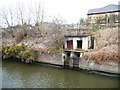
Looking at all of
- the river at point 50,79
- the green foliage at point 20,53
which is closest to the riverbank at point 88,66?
the river at point 50,79

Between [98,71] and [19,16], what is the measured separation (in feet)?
73.8

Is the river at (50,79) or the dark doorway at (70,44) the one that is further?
the dark doorway at (70,44)

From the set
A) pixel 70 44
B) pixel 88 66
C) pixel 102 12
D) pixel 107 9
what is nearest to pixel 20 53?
pixel 70 44

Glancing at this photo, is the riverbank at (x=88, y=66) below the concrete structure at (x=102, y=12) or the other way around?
below

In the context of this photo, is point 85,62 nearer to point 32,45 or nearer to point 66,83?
point 66,83

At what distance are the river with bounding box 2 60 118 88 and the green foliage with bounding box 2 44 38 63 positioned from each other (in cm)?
290

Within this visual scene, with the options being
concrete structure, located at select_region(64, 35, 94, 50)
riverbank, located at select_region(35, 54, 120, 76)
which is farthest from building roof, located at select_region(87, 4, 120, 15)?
riverbank, located at select_region(35, 54, 120, 76)

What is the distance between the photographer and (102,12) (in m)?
35.8

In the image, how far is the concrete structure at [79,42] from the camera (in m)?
26.3

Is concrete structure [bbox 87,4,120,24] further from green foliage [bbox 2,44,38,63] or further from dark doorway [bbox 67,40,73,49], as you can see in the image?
green foliage [bbox 2,44,38,63]

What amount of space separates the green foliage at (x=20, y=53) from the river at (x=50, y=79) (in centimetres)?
290

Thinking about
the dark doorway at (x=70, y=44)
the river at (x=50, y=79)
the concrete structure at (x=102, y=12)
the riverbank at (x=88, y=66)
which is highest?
the concrete structure at (x=102, y=12)

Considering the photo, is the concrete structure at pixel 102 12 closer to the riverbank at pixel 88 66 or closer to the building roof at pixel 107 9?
the building roof at pixel 107 9

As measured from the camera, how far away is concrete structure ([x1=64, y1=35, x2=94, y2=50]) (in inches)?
1034
